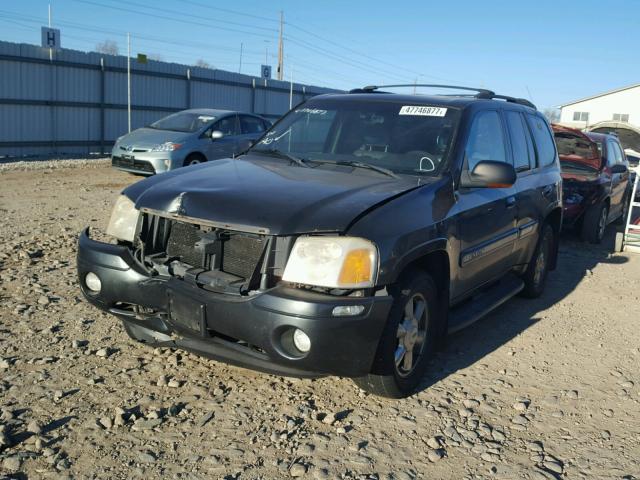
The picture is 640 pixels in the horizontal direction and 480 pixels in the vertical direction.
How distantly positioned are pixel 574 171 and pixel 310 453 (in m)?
7.74

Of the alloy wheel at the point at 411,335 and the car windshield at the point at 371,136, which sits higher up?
the car windshield at the point at 371,136

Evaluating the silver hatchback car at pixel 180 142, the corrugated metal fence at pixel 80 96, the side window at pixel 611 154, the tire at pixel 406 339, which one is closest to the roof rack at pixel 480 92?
the tire at pixel 406 339

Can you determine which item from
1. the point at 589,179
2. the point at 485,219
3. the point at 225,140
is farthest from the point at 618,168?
the point at 225,140

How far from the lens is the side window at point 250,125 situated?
1437cm

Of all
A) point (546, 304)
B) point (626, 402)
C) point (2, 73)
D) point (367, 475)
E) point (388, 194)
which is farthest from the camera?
point (2, 73)

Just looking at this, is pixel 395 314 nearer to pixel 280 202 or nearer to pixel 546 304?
pixel 280 202

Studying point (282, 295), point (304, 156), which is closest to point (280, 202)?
point (282, 295)

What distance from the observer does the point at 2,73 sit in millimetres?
16172

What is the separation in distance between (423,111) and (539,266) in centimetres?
248

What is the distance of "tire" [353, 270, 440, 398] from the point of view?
3.47m

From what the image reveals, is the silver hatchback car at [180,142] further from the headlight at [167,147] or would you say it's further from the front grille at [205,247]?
the front grille at [205,247]

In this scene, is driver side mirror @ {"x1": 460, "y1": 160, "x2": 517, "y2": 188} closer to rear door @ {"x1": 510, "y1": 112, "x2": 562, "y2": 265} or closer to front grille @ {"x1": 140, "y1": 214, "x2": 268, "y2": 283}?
rear door @ {"x1": 510, "y1": 112, "x2": 562, "y2": 265}

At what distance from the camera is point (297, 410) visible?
12.0 feet

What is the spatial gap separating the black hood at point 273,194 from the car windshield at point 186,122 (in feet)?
31.1
